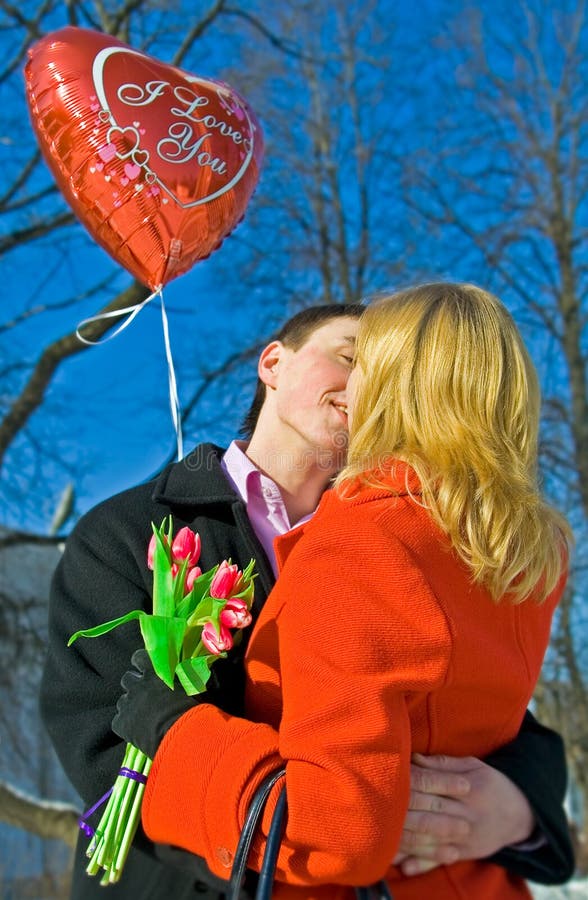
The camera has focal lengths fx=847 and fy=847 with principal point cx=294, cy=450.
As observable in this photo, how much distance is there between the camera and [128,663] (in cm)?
142

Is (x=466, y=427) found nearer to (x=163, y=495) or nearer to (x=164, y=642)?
(x=164, y=642)

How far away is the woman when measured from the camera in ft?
3.20

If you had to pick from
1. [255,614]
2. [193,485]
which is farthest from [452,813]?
[193,485]

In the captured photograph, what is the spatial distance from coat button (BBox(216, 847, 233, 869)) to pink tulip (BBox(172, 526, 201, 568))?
1.41 feet

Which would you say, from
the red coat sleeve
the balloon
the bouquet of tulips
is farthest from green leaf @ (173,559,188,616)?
the balloon

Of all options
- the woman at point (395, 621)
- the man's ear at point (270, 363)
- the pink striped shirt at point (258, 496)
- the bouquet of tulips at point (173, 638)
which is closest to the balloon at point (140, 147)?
the man's ear at point (270, 363)

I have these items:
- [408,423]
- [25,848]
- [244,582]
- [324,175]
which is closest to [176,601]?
[244,582]

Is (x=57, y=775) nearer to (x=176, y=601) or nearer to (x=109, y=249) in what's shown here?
(x=109, y=249)

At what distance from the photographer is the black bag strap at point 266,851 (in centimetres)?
94

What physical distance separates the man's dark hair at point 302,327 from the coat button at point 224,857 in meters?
1.23

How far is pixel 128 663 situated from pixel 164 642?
0.78 ft

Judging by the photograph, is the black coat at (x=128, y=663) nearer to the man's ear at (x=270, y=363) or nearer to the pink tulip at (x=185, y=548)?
the pink tulip at (x=185, y=548)

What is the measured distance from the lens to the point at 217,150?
2152 millimetres

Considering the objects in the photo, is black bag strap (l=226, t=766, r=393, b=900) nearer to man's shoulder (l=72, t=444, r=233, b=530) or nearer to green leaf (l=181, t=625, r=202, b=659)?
green leaf (l=181, t=625, r=202, b=659)
